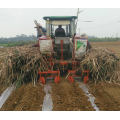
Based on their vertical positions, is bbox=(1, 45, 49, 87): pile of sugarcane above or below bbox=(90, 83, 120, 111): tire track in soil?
above

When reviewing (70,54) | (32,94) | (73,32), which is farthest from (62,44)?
(32,94)

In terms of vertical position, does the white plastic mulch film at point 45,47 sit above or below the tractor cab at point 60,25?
below

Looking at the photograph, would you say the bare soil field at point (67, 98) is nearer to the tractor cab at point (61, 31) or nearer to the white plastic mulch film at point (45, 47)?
the white plastic mulch film at point (45, 47)

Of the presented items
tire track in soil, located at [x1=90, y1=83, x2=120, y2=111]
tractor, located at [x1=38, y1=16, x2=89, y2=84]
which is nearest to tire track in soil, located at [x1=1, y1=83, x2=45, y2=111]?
tractor, located at [x1=38, y1=16, x2=89, y2=84]

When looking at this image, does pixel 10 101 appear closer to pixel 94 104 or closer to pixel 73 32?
pixel 94 104

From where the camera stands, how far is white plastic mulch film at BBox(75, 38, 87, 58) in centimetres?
561

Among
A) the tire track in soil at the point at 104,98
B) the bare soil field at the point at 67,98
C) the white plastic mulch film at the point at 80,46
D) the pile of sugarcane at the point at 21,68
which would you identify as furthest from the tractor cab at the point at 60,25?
the tire track in soil at the point at 104,98

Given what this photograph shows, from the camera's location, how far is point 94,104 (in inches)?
135

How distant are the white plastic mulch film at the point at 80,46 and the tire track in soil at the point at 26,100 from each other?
242cm

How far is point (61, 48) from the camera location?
232 inches

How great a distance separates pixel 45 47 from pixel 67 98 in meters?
2.73

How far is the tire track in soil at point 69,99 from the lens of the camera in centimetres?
318

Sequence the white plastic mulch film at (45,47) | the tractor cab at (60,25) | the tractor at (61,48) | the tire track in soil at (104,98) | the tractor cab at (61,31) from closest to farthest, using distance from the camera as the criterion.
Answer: the tire track in soil at (104,98), the tractor at (61,48), the white plastic mulch film at (45,47), the tractor cab at (61,31), the tractor cab at (60,25)

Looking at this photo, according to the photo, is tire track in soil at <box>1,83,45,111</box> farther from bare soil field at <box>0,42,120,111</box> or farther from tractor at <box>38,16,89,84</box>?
tractor at <box>38,16,89,84</box>
